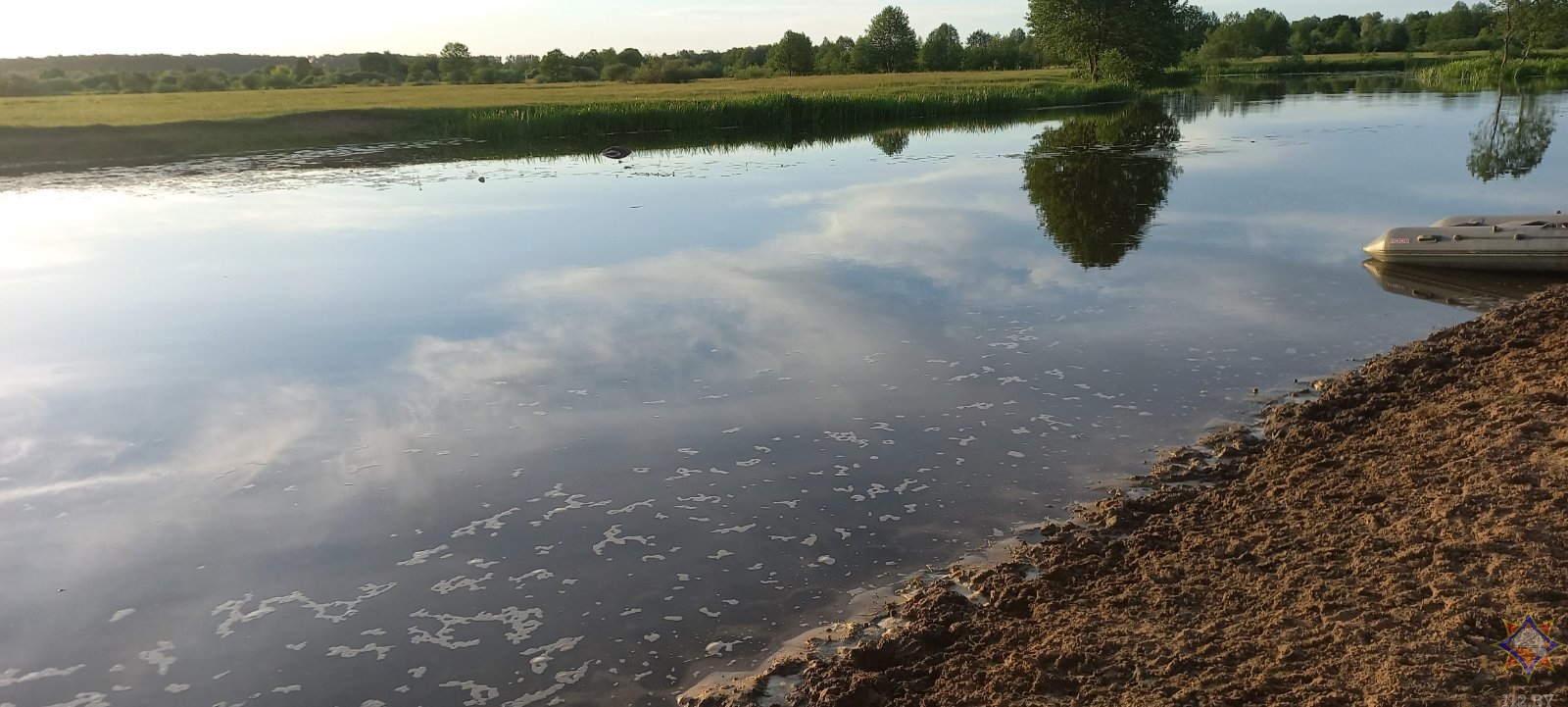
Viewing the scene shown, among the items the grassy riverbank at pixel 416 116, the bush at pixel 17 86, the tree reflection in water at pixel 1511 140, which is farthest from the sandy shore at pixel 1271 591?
the bush at pixel 17 86

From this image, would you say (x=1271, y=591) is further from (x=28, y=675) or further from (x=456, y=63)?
(x=456, y=63)

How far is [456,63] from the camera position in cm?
11088

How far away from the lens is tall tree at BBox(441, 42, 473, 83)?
10169 cm

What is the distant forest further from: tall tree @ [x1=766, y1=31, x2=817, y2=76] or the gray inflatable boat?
the gray inflatable boat

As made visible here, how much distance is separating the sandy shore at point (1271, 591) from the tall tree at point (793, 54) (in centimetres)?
11476

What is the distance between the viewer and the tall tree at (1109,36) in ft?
255

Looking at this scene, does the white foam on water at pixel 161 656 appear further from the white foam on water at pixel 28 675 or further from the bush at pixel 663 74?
the bush at pixel 663 74

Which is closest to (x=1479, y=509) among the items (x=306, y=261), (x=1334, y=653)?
(x=1334, y=653)

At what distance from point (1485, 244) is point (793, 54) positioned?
111 metres

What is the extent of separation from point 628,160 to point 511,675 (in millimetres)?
30858

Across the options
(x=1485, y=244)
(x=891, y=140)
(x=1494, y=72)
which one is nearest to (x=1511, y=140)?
(x=891, y=140)

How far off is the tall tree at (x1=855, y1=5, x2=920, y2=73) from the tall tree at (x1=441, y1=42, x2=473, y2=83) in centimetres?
4389

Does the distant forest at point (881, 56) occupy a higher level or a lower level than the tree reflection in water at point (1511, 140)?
higher

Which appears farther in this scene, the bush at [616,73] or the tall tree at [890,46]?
the tall tree at [890,46]
